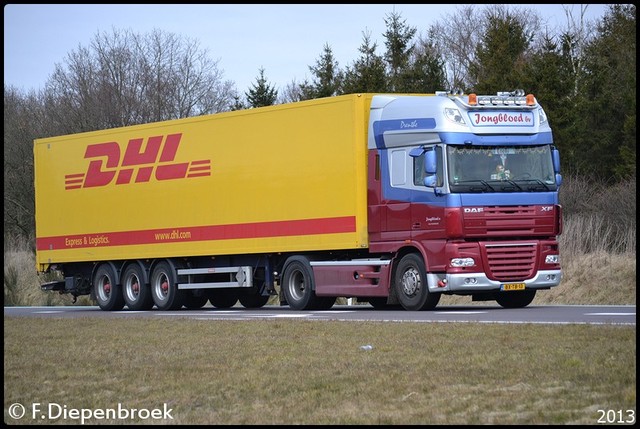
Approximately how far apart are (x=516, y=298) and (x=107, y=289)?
1038 cm

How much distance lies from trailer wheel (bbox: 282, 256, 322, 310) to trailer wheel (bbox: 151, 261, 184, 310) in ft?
11.2

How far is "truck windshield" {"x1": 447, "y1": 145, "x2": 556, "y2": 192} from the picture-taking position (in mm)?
23234

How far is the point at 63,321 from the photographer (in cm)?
2328

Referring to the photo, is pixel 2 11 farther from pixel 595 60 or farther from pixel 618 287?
pixel 595 60

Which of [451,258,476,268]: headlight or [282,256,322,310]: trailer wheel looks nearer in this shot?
[451,258,476,268]: headlight

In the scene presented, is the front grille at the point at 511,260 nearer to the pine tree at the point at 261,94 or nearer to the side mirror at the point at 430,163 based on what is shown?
the side mirror at the point at 430,163

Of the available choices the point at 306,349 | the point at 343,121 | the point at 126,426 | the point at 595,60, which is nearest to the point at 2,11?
the point at 306,349

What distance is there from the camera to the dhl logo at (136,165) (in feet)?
94.4

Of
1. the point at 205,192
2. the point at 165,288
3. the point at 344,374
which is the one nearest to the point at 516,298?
the point at 205,192

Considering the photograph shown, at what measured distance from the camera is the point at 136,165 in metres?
29.9

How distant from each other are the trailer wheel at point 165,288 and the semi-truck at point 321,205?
3 centimetres

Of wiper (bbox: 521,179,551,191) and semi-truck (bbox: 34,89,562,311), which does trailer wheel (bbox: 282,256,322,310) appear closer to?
semi-truck (bbox: 34,89,562,311)

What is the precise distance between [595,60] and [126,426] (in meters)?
49.5

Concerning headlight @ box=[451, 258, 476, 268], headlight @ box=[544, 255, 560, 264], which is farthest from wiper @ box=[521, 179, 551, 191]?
headlight @ box=[451, 258, 476, 268]
